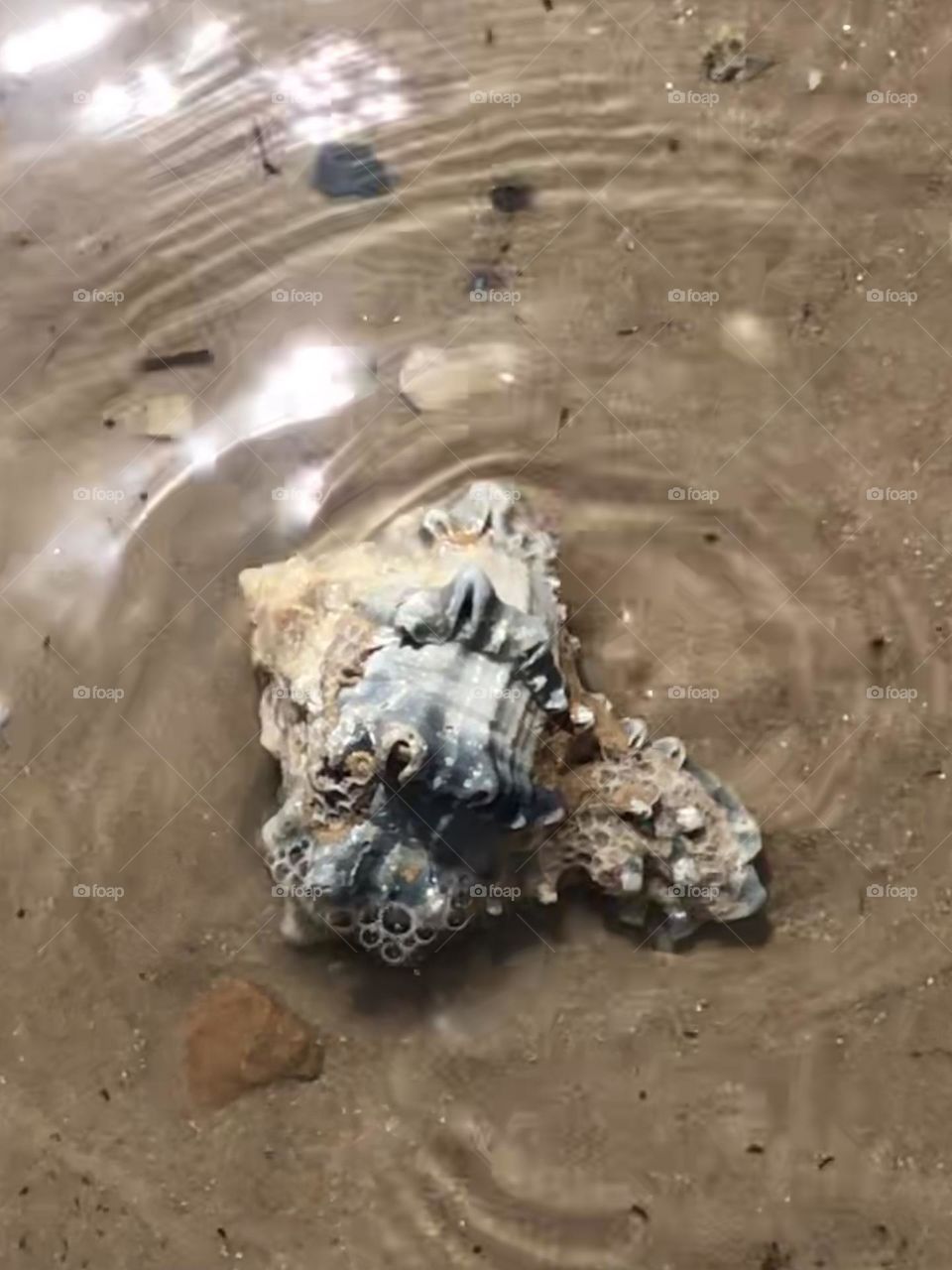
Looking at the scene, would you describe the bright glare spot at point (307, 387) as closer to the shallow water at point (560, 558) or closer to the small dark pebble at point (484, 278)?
the shallow water at point (560, 558)

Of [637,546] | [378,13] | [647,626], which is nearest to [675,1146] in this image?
[647,626]

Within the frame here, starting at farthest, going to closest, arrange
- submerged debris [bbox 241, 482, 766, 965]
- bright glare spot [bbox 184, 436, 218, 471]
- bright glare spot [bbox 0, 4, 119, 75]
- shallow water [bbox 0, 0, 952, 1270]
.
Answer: bright glare spot [bbox 0, 4, 119, 75] < bright glare spot [bbox 184, 436, 218, 471] < shallow water [bbox 0, 0, 952, 1270] < submerged debris [bbox 241, 482, 766, 965]

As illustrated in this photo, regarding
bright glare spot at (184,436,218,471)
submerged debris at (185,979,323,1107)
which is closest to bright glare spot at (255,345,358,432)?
bright glare spot at (184,436,218,471)

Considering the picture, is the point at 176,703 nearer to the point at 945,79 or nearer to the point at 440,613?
the point at 440,613

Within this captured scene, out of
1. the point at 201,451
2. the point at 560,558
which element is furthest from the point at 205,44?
the point at 560,558

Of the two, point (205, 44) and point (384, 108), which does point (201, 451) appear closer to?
point (384, 108)

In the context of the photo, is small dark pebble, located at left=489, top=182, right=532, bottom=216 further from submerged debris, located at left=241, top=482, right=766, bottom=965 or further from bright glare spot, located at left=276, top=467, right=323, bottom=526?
bright glare spot, located at left=276, top=467, right=323, bottom=526
